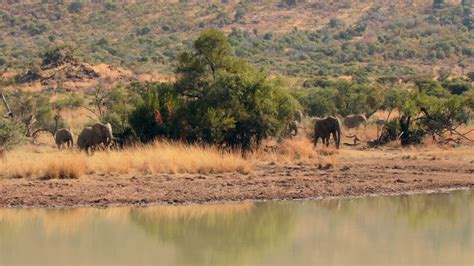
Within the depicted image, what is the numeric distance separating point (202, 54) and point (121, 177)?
22.6 ft

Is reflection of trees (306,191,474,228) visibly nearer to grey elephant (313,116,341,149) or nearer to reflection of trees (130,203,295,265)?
reflection of trees (130,203,295,265)

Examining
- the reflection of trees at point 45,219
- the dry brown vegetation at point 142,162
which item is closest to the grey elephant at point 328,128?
the dry brown vegetation at point 142,162

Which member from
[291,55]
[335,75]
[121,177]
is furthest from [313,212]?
[291,55]

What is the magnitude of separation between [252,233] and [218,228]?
67 cm

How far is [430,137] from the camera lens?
30.0 m

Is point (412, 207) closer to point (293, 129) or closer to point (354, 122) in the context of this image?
point (293, 129)

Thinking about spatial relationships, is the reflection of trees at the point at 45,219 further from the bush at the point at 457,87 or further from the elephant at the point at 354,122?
the bush at the point at 457,87

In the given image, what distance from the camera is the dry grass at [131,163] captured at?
20.6 meters

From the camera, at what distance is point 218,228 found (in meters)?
16.2

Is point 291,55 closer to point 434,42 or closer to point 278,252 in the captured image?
point 434,42

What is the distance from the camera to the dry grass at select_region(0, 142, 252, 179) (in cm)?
2058

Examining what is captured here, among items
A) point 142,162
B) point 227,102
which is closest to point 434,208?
point 142,162

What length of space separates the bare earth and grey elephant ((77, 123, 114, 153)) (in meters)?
4.64

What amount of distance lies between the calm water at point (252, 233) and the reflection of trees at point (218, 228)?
0.7 inches
